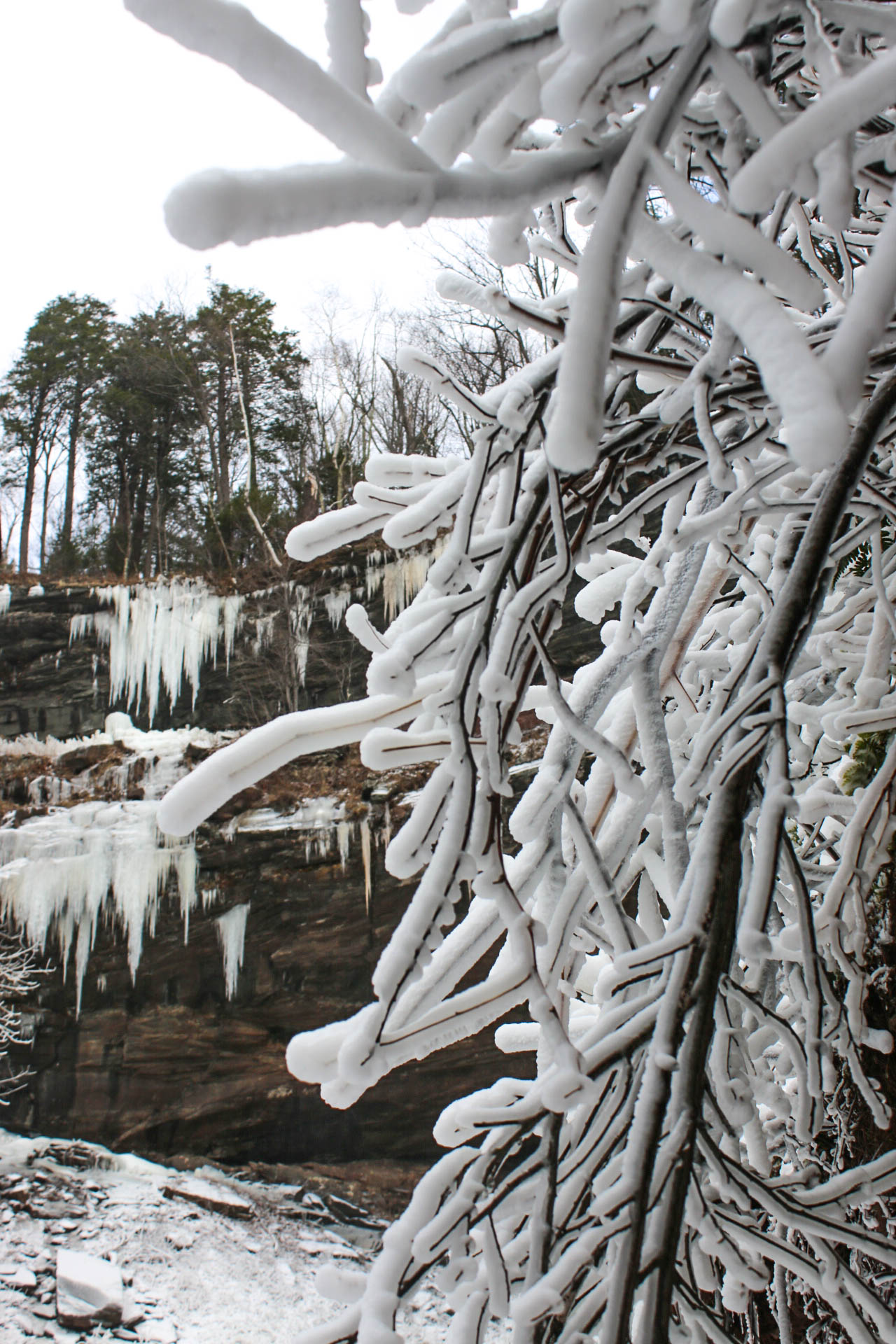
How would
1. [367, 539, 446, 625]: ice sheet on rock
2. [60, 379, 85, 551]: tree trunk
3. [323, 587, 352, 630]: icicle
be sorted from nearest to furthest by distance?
[367, 539, 446, 625]: ice sheet on rock, [323, 587, 352, 630]: icicle, [60, 379, 85, 551]: tree trunk

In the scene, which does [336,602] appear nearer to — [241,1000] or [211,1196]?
[241,1000]

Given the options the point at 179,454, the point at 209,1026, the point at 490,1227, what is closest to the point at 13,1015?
the point at 209,1026

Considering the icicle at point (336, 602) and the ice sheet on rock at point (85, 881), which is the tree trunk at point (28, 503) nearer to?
the icicle at point (336, 602)

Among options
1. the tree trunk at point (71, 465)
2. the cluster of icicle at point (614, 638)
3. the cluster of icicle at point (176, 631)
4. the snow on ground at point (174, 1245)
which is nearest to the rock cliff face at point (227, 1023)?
the snow on ground at point (174, 1245)

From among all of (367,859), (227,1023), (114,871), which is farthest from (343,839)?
(114,871)

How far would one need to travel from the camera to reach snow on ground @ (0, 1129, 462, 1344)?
500 centimetres

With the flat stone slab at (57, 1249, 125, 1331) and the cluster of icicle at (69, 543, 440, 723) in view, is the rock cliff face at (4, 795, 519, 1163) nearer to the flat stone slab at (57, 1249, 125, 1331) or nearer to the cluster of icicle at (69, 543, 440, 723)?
the flat stone slab at (57, 1249, 125, 1331)

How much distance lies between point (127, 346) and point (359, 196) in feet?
47.5

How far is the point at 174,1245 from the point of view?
5.56m

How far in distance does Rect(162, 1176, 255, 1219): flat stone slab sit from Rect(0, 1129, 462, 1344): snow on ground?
1cm

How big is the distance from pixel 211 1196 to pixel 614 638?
22.5 ft

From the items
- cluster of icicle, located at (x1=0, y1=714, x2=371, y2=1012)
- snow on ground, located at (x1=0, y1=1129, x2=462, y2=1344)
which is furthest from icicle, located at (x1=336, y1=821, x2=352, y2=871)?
snow on ground, located at (x1=0, y1=1129, x2=462, y2=1344)

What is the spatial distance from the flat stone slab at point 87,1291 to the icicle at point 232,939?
196 cm

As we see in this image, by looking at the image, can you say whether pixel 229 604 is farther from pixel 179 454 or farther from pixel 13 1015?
pixel 179 454
